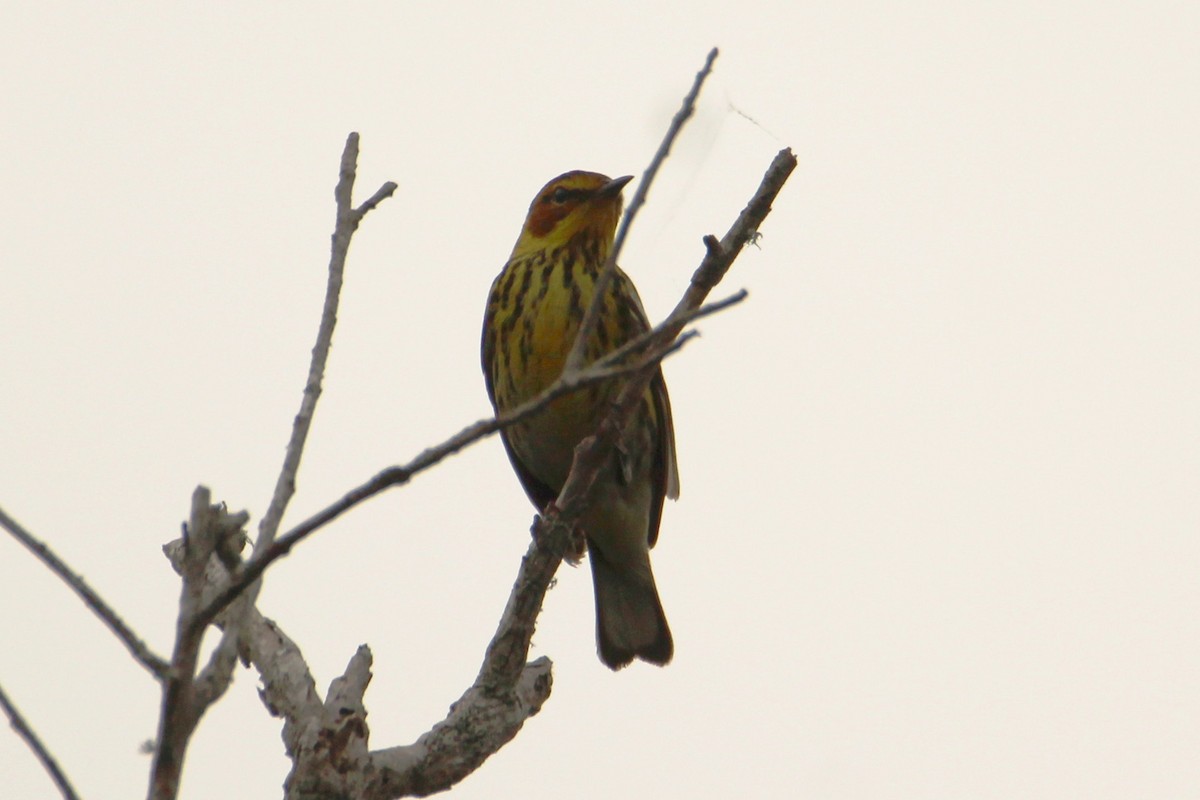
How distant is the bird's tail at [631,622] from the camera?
6.70 metres

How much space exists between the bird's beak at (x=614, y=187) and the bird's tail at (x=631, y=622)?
172 cm

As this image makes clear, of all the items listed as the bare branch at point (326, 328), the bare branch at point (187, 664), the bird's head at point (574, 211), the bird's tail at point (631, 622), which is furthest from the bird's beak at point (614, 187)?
the bare branch at point (187, 664)

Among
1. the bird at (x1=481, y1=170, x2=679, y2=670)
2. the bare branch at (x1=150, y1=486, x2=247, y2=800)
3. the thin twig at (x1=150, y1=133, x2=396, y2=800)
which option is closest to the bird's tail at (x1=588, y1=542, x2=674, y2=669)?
the bird at (x1=481, y1=170, x2=679, y2=670)

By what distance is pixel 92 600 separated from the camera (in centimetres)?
196

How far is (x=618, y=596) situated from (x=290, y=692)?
261 centimetres

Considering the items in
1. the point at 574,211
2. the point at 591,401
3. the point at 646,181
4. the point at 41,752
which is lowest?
the point at 41,752

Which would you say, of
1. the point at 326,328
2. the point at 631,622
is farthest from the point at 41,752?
the point at 631,622

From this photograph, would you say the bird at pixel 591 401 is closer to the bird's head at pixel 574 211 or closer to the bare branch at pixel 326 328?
the bird's head at pixel 574 211

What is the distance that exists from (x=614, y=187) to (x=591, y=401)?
117 cm

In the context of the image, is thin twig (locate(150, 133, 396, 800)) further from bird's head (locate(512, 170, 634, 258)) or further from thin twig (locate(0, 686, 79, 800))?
bird's head (locate(512, 170, 634, 258))

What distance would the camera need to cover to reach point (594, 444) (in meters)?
4.04

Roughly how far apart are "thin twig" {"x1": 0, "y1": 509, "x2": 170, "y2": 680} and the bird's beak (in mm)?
4907

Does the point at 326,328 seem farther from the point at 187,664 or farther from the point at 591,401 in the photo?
the point at 591,401

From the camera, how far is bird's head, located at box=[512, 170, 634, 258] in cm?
675
